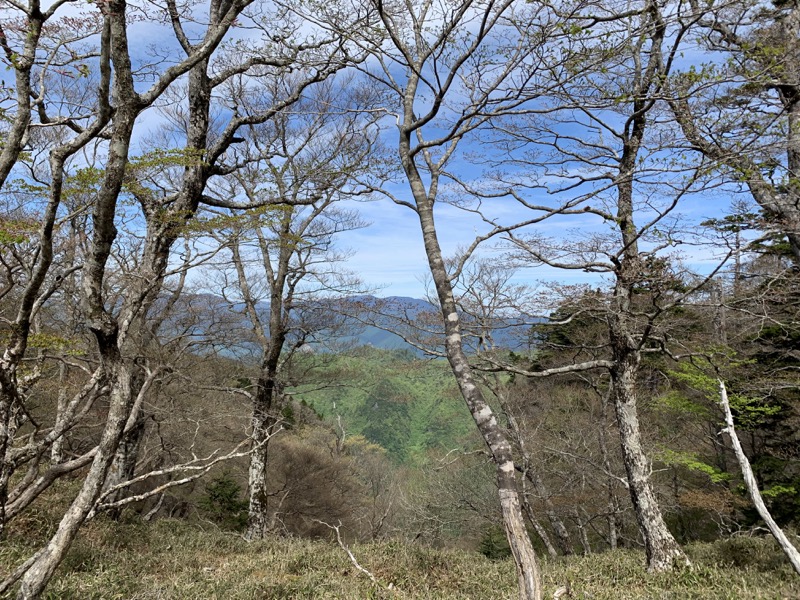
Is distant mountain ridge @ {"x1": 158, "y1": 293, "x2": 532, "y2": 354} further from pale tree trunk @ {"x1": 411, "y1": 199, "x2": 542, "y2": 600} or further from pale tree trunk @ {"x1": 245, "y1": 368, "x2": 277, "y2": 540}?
pale tree trunk @ {"x1": 411, "y1": 199, "x2": 542, "y2": 600}

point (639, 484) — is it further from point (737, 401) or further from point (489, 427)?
point (737, 401)

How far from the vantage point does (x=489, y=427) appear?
4.27 m

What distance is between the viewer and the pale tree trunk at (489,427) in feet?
11.3

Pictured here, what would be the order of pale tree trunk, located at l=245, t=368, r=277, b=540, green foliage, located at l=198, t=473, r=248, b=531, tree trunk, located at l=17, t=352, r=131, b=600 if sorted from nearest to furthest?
1. tree trunk, located at l=17, t=352, r=131, b=600
2. pale tree trunk, located at l=245, t=368, r=277, b=540
3. green foliage, located at l=198, t=473, r=248, b=531

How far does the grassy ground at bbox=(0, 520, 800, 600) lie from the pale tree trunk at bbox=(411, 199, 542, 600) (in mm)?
2270

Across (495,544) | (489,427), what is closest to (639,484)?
(489,427)

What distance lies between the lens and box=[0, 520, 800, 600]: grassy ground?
16.9 ft

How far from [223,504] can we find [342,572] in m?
13.0

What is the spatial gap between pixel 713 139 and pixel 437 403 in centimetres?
5407

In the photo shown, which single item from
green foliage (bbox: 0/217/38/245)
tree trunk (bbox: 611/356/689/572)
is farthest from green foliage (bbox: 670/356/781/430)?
green foliage (bbox: 0/217/38/245)

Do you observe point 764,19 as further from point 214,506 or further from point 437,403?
point 437,403

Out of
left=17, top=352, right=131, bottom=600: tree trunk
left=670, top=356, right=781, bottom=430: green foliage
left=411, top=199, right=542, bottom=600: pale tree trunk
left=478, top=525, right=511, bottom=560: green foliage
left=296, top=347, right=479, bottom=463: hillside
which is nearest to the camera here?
left=17, top=352, right=131, bottom=600: tree trunk

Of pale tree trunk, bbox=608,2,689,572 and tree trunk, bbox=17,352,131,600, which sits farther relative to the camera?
pale tree trunk, bbox=608,2,689,572

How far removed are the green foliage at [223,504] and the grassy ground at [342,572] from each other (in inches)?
360
